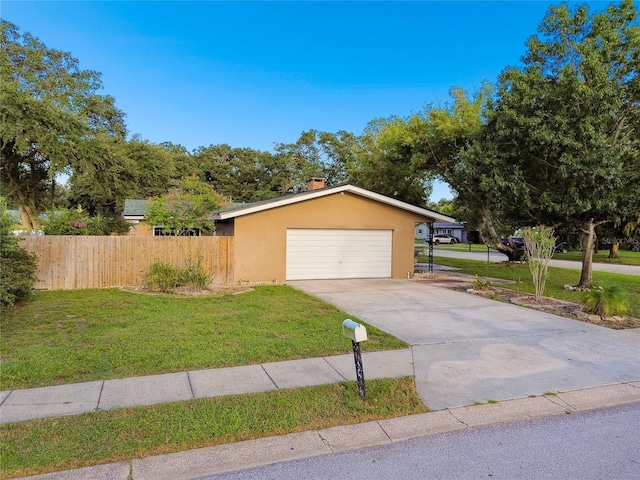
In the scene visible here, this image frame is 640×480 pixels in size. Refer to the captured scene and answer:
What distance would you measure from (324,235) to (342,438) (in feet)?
36.5

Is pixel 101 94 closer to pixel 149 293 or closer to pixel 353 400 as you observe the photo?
pixel 149 293

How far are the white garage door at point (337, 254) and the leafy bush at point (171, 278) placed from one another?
3.61m

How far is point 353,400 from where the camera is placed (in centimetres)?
416

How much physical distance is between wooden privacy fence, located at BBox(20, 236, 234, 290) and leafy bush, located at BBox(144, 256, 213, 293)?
938mm

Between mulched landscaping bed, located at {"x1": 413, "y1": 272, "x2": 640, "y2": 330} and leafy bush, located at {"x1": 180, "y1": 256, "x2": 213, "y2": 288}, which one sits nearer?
mulched landscaping bed, located at {"x1": 413, "y1": 272, "x2": 640, "y2": 330}

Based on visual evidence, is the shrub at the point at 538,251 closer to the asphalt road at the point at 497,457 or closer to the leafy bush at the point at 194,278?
the asphalt road at the point at 497,457

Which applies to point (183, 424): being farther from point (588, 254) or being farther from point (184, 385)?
point (588, 254)

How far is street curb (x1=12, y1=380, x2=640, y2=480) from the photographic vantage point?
2.93m

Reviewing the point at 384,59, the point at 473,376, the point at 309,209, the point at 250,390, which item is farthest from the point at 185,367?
the point at 384,59

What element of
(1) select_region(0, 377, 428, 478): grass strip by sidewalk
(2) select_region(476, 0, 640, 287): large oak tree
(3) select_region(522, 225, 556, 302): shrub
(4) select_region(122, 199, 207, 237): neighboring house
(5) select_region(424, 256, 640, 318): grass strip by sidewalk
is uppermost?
(2) select_region(476, 0, 640, 287): large oak tree

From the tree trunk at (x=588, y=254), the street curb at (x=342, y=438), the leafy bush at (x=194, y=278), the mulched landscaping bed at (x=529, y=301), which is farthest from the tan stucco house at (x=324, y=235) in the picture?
the street curb at (x=342, y=438)

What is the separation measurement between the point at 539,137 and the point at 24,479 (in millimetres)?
12555

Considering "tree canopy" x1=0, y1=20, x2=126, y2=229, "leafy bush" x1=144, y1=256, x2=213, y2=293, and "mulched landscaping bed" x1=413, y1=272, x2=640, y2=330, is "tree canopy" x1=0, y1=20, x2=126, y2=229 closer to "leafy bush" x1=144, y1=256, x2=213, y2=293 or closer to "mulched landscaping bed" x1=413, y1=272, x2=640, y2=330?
"leafy bush" x1=144, y1=256, x2=213, y2=293

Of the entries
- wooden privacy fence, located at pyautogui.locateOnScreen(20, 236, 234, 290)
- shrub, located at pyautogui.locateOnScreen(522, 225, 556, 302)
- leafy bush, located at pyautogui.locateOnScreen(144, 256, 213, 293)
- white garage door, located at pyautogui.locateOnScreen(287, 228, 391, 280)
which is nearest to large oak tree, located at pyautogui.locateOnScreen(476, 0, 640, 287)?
shrub, located at pyautogui.locateOnScreen(522, 225, 556, 302)
